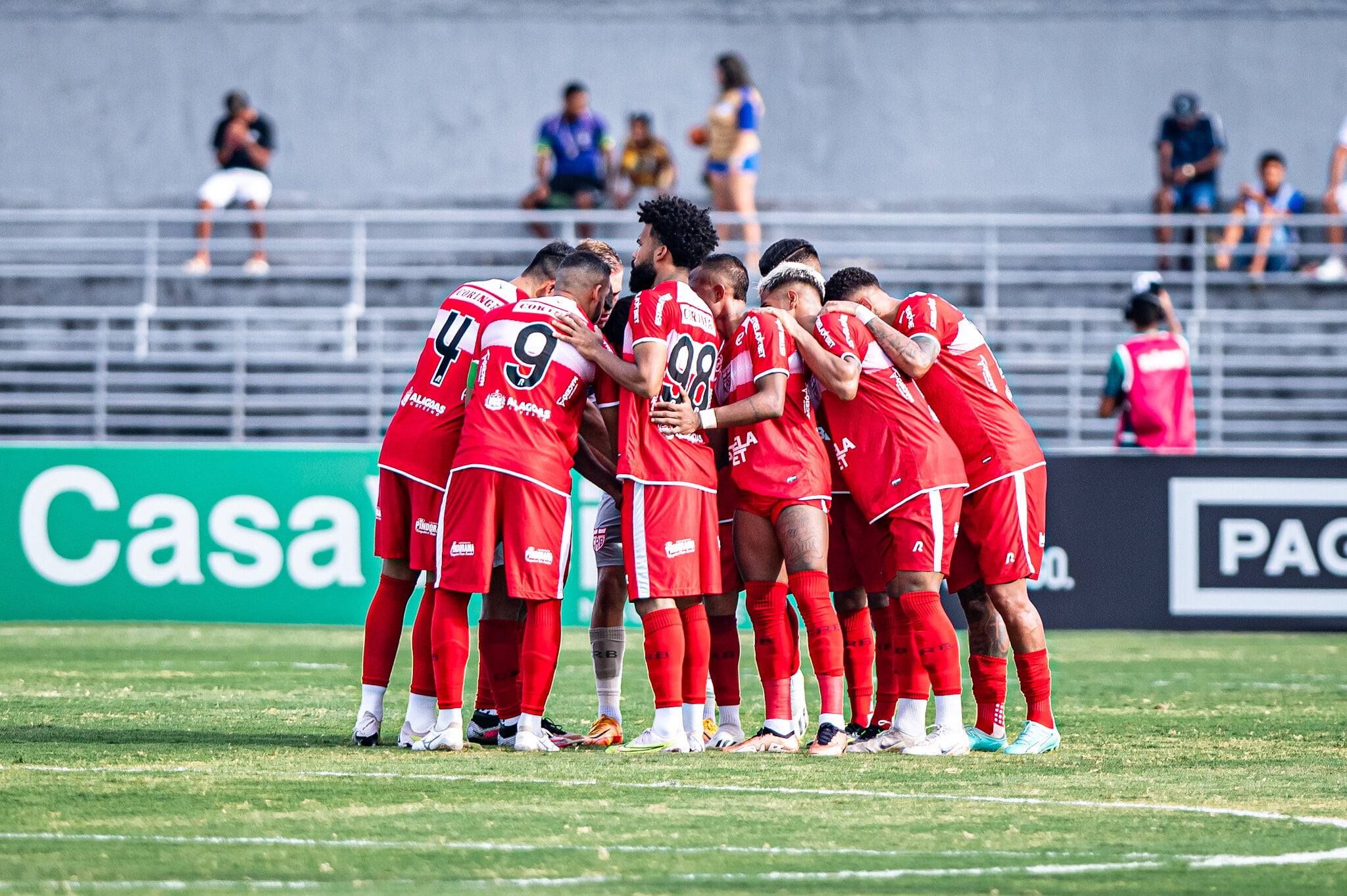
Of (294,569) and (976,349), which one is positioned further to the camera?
(294,569)

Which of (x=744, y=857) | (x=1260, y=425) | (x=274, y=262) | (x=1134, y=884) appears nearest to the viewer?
(x=1134, y=884)

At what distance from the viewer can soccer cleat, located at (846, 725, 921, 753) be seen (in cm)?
761

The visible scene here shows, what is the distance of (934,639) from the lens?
7.48 metres

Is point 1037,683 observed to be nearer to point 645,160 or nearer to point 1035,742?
point 1035,742

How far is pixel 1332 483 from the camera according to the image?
14.4 metres

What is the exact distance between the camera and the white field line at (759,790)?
5.91 metres

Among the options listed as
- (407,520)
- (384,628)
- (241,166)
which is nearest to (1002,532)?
(407,520)

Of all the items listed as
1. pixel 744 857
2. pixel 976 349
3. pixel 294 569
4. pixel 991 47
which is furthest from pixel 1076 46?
pixel 744 857

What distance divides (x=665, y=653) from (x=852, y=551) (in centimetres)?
112

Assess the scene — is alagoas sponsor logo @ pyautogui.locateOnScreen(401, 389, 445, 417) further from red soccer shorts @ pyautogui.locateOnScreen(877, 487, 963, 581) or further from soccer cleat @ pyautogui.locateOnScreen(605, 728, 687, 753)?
red soccer shorts @ pyautogui.locateOnScreen(877, 487, 963, 581)

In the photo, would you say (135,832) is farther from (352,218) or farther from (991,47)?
(991,47)

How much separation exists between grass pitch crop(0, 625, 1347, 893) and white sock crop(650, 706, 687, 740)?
8.0 inches

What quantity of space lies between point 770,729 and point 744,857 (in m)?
2.52

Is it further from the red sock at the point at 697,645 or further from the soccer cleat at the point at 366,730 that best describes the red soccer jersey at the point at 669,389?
the soccer cleat at the point at 366,730
